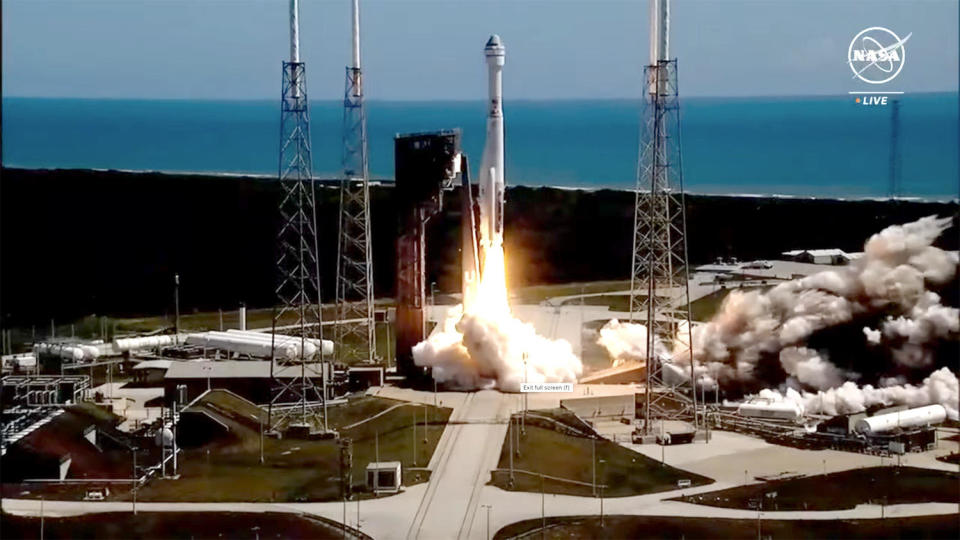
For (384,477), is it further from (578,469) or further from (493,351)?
(493,351)

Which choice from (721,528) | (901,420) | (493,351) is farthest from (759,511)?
(493,351)

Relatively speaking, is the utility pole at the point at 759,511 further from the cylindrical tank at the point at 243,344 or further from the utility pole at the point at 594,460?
the cylindrical tank at the point at 243,344

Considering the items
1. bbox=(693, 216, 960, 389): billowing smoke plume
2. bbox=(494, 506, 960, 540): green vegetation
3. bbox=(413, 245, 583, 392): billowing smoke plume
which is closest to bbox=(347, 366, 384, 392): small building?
bbox=(413, 245, 583, 392): billowing smoke plume

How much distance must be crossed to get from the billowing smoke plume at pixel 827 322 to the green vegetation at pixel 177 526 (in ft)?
32.2

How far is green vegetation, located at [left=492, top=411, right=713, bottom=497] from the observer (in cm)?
2139

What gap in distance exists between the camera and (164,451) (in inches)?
885

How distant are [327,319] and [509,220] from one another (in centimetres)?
1404

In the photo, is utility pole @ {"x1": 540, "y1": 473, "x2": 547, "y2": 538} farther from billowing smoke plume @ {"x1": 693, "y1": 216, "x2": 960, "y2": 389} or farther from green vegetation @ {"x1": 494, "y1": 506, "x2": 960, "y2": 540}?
billowing smoke plume @ {"x1": 693, "y1": 216, "x2": 960, "y2": 389}

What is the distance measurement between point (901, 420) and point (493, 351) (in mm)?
7583

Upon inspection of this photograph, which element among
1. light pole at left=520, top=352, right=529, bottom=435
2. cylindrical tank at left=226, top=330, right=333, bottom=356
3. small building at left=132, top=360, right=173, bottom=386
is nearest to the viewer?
light pole at left=520, top=352, right=529, bottom=435

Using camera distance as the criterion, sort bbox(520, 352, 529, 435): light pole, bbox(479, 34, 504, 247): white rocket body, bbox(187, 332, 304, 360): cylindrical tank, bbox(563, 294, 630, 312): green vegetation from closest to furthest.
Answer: bbox(520, 352, 529, 435): light pole, bbox(479, 34, 504, 247): white rocket body, bbox(187, 332, 304, 360): cylindrical tank, bbox(563, 294, 630, 312): green vegetation

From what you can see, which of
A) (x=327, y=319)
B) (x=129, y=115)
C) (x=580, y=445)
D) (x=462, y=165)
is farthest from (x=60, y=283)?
(x=129, y=115)

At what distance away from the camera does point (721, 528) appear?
770 inches

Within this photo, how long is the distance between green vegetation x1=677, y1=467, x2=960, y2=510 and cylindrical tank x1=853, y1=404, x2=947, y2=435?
1.86m
